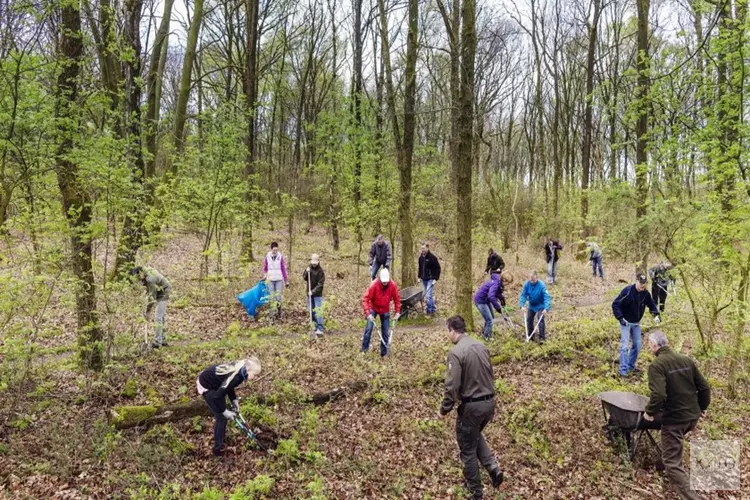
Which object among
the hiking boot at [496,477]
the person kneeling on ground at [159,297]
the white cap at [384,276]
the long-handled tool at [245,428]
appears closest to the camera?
the hiking boot at [496,477]

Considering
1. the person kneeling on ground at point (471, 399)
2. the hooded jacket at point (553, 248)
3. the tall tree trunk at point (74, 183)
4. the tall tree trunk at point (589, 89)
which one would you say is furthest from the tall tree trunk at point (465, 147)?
the tall tree trunk at point (589, 89)

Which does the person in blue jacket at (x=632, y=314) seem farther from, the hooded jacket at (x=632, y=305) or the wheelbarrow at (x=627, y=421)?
the wheelbarrow at (x=627, y=421)

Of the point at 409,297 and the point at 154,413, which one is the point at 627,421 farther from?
the point at 409,297

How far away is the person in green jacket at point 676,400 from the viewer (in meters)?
5.28

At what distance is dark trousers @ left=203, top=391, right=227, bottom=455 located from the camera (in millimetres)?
5355

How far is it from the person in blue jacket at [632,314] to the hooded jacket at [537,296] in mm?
1467

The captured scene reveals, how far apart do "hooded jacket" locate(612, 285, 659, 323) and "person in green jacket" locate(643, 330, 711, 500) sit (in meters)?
2.88

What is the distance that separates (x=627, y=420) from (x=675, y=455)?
1.94 ft

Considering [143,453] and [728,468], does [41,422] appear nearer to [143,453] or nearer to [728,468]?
[143,453]

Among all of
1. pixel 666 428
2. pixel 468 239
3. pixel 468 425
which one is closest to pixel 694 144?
pixel 468 239

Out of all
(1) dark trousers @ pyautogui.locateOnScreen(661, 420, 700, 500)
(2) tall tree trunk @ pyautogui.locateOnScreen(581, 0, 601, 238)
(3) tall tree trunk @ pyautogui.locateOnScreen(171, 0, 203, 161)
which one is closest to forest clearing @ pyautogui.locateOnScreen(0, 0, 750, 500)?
(1) dark trousers @ pyautogui.locateOnScreen(661, 420, 700, 500)

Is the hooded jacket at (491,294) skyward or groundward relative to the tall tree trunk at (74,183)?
groundward

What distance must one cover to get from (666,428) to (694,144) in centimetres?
494

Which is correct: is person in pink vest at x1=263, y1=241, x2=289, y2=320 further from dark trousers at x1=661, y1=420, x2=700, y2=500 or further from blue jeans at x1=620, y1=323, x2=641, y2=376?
dark trousers at x1=661, y1=420, x2=700, y2=500
